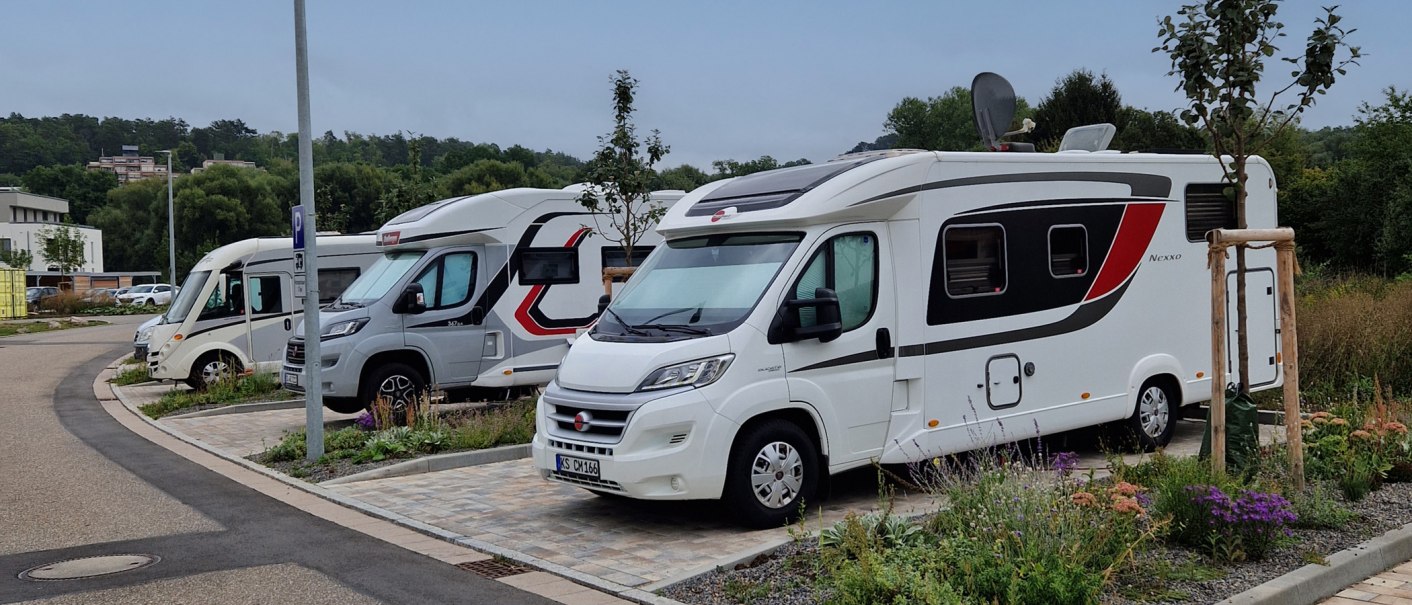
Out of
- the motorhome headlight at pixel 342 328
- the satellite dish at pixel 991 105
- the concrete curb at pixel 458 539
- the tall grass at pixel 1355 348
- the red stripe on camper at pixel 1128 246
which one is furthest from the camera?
the motorhome headlight at pixel 342 328

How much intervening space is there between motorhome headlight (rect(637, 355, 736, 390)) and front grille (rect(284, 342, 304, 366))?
7661 millimetres

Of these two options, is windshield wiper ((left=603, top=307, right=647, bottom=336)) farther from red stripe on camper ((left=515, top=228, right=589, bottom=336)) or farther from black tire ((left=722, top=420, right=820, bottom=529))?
red stripe on camper ((left=515, top=228, right=589, bottom=336))

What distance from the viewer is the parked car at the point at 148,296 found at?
2464 inches

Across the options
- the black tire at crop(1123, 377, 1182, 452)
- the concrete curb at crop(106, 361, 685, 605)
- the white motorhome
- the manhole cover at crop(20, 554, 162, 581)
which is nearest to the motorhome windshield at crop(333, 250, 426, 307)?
the concrete curb at crop(106, 361, 685, 605)

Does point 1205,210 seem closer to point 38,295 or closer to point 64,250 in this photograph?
point 38,295

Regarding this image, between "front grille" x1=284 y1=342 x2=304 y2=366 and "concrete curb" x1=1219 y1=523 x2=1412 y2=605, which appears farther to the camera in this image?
"front grille" x1=284 y1=342 x2=304 y2=366

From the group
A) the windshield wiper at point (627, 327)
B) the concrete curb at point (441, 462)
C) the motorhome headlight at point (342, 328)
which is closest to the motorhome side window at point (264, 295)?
the motorhome headlight at point (342, 328)

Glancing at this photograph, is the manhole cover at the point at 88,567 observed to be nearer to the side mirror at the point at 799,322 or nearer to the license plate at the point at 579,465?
the license plate at the point at 579,465

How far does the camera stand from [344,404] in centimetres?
1405

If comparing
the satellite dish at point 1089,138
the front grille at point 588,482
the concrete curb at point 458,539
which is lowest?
the concrete curb at point 458,539

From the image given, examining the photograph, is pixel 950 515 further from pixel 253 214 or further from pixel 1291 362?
pixel 253 214

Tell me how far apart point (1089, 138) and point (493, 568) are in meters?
7.21

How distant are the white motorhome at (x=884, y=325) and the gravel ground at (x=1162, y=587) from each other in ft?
3.74

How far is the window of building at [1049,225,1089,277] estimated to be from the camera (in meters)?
9.71
